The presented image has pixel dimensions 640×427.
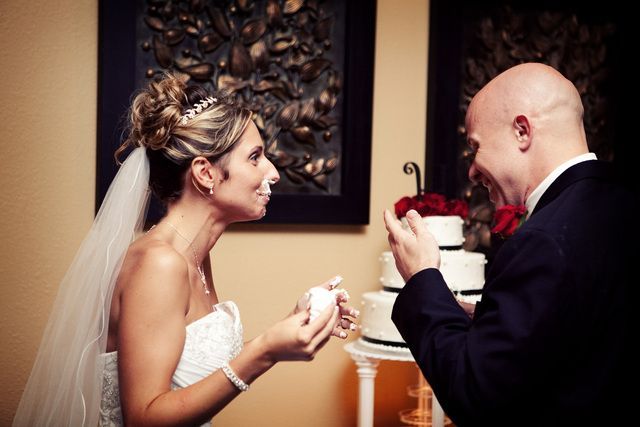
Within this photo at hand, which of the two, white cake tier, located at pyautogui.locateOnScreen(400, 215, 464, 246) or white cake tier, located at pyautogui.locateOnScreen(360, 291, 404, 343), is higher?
white cake tier, located at pyautogui.locateOnScreen(400, 215, 464, 246)

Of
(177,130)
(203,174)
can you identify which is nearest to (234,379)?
(203,174)

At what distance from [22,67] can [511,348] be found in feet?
7.69

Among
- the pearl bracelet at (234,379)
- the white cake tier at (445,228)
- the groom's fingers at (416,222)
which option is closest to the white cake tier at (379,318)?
the white cake tier at (445,228)

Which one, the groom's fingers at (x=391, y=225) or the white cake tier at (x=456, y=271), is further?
the white cake tier at (x=456, y=271)

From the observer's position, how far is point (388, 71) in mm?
3459

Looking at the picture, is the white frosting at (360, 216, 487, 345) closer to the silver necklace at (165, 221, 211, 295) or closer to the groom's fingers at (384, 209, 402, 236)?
the silver necklace at (165, 221, 211, 295)

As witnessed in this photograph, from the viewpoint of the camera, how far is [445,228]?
298 cm

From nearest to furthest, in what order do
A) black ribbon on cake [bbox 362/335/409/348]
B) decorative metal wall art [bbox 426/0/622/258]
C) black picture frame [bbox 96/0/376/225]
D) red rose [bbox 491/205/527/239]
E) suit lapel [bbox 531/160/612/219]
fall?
suit lapel [bbox 531/160/612/219]
red rose [bbox 491/205/527/239]
black ribbon on cake [bbox 362/335/409/348]
black picture frame [bbox 96/0/376/225]
decorative metal wall art [bbox 426/0/622/258]

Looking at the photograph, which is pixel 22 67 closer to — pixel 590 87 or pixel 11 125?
pixel 11 125

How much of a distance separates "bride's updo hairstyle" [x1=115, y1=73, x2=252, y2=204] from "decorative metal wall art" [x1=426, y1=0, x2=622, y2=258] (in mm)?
1578

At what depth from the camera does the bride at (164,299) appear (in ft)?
5.71

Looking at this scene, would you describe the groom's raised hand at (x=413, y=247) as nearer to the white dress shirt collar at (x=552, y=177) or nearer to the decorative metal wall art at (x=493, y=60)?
the white dress shirt collar at (x=552, y=177)

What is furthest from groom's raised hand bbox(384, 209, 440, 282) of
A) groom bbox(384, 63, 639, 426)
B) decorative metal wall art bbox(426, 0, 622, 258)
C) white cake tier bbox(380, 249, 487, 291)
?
decorative metal wall art bbox(426, 0, 622, 258)

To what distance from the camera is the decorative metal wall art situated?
11.4 ft
